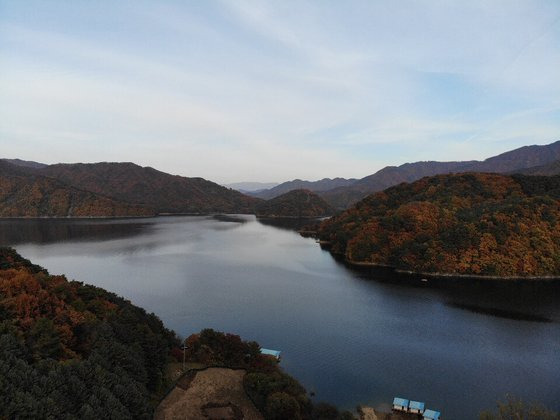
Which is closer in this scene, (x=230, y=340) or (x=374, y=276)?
(x=230, y=340)

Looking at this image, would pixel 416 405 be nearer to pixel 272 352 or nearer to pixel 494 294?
pixel 272 352

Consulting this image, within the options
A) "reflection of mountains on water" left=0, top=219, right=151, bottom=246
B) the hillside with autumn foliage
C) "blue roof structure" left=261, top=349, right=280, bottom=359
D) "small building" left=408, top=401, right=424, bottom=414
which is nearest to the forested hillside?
"blue roof structure" left=261, top=349, right=280, bottom=359

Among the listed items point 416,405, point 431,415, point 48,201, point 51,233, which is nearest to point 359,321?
point 416,405

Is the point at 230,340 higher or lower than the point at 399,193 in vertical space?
lower

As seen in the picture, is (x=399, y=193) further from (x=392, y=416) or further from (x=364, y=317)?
(x=392, y=416)

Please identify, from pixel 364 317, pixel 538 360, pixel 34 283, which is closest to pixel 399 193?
pixel 364 317

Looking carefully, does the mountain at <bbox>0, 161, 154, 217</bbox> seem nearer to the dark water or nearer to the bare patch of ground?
the dark water
